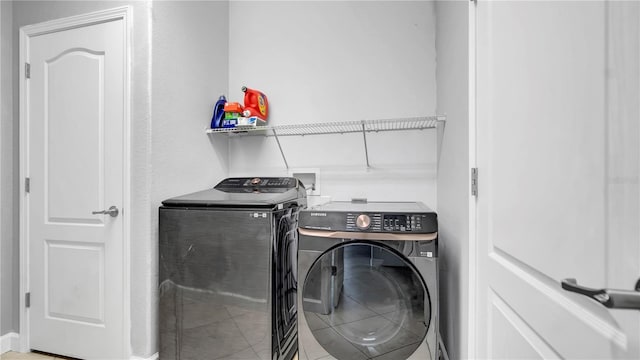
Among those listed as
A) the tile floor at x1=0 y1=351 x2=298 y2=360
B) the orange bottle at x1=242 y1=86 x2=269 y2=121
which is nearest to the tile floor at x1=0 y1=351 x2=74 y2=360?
the tile floor at x1=0 y1=351 x2=298 y2=360

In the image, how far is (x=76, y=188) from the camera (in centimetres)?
192

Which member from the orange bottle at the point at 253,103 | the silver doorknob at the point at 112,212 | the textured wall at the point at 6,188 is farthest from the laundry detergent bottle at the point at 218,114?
the textured wall at the point at 6,188

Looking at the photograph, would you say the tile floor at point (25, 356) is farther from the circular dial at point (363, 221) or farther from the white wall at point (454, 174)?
the white wall at point (454, 174)

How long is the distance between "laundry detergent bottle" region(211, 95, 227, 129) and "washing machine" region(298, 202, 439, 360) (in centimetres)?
135

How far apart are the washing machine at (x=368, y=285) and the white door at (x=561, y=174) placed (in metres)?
0.35

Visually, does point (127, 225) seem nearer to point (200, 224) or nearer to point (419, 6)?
point (200, 224)

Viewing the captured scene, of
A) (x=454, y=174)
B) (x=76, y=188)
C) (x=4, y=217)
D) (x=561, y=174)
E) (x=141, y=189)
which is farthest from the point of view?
(x=4, y=217)

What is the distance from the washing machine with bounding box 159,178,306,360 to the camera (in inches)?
63.8

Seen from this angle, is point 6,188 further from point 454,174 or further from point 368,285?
point 454,174

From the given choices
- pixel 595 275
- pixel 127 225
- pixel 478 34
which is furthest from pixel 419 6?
pixel 127 225

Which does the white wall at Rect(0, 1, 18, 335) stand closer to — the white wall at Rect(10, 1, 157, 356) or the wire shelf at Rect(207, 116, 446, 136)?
the white wall at Rect(10, 1, 157, 356)

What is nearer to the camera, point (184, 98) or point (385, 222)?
point (385, 222)

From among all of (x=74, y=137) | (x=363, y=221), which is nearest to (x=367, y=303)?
(x=363, y=221)

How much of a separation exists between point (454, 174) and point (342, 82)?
1301 millimetres
